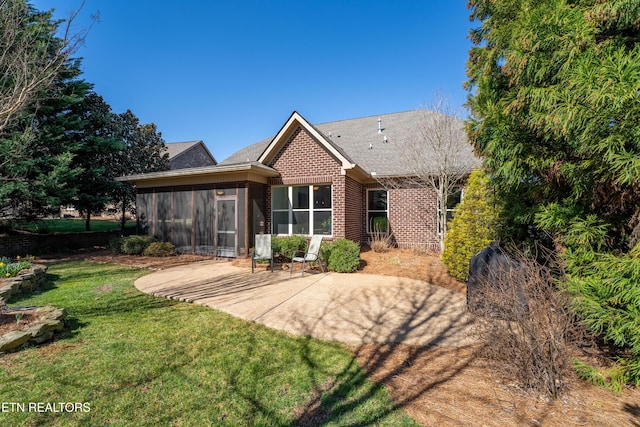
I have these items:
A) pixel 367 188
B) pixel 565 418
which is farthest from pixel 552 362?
pixel 367 188

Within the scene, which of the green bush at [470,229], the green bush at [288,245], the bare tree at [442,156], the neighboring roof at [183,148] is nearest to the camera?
the green bush at [470,229]

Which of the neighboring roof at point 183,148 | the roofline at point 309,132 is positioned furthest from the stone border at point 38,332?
the neighboring roof at point 183,148

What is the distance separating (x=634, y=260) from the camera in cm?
254

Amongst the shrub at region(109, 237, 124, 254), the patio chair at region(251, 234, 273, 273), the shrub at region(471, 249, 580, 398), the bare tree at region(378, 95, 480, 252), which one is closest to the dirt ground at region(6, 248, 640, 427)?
the shrub at region(471, 249, 580, 398)

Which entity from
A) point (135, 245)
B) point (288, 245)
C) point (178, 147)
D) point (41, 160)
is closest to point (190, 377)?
point (288, 245)

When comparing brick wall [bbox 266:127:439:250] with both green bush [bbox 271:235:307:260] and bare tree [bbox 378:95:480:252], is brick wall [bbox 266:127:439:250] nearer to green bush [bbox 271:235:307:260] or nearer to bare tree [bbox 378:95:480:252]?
bare tree [bbox 378:95:480:252]

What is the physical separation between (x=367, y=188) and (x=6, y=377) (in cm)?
1168

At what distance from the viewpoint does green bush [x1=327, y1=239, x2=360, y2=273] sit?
8.27 m

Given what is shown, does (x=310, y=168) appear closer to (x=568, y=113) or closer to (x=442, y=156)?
(x=442, y=156)

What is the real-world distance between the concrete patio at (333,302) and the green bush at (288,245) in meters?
1.03

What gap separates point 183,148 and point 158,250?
1640 cm

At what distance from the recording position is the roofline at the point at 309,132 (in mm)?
9766

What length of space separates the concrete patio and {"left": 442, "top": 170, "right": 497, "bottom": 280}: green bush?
1047 mm

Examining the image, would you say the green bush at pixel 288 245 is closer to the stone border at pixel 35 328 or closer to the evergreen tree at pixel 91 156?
the stone border at pixel 35 328
